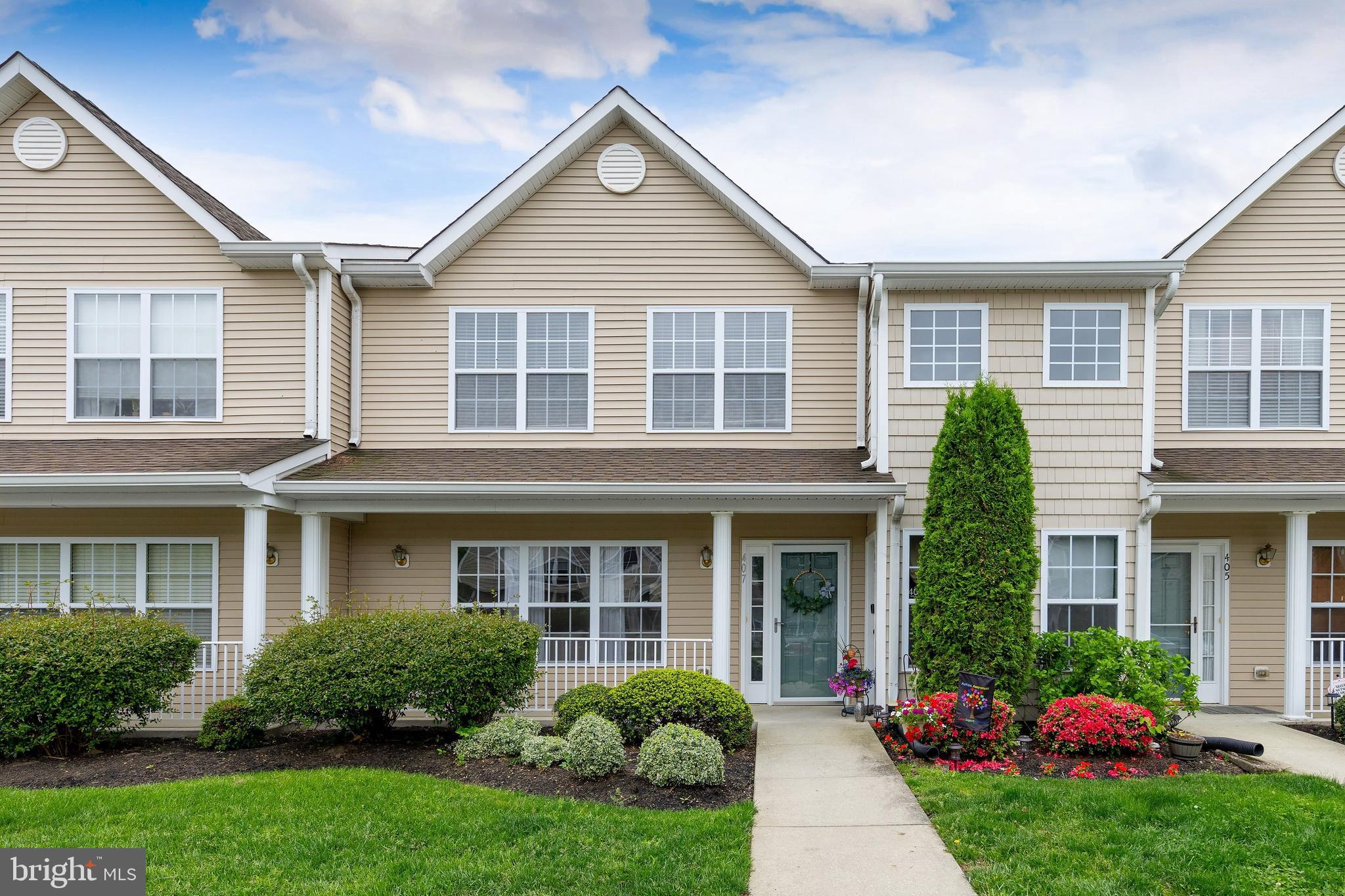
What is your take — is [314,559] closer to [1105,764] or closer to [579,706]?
[579,706]

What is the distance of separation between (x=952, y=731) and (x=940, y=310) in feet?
15.4

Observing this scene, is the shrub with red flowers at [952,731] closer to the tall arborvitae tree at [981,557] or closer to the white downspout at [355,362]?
the tall arborvitae tree at [981,557]

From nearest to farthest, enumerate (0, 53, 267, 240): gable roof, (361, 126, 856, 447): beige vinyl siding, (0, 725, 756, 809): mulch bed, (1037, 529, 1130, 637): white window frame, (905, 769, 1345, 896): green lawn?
(905, 769, 1345, 896): green lawn
(0, 725, 756, 809): mulch bed
(1037, 529, 1130, 637): white window frame
(0, 53, 267, 240): gable roof
(361, 126, 856, 447): beige vinyl siding

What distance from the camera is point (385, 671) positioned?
27.4 ft

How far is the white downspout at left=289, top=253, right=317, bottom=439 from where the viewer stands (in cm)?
1077

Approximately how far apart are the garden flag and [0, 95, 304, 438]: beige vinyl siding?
26.7 ft

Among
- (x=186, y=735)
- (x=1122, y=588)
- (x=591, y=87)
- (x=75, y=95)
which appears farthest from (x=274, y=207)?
(x=1122, y=588)

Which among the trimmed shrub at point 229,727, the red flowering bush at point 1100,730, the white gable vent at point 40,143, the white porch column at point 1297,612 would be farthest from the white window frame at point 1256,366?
the white gable vent at point 40,143

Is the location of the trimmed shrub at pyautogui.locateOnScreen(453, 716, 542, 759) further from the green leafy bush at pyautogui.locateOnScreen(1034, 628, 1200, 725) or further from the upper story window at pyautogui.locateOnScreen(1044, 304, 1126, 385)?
the upper story window at pyautogui.locateOnScreen(1044, 304, 1126, 385)

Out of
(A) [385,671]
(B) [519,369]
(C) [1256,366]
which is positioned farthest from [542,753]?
(C) [1256,366]

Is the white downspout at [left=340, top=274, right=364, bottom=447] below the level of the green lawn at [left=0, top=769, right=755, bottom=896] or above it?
above

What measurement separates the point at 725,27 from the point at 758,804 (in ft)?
39.1

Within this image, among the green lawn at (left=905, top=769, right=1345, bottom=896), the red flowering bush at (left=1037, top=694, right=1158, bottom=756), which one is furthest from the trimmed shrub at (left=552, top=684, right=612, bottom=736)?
the red flowering bush at (left=1037, top=694, right=1158, bottom=756)

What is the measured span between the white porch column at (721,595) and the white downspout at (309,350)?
4.99m
